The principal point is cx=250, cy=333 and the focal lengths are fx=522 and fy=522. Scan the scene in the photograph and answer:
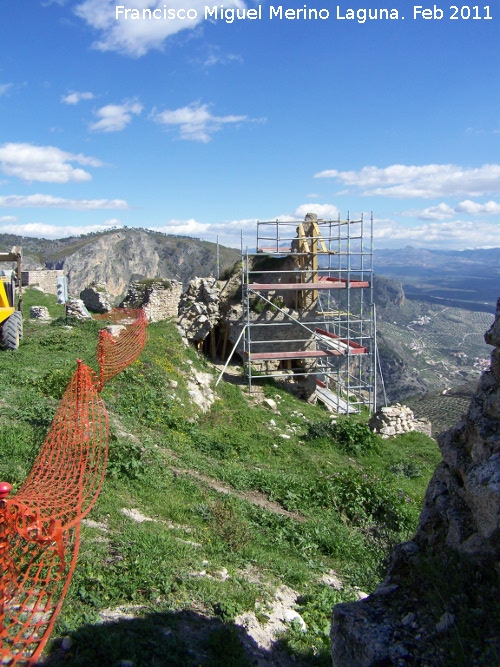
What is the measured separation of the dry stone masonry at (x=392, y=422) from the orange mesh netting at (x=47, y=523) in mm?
8972

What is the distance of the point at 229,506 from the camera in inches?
276

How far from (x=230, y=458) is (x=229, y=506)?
322 cm

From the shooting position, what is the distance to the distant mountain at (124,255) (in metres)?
80.0

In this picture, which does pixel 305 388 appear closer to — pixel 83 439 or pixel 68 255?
pixel 83 439

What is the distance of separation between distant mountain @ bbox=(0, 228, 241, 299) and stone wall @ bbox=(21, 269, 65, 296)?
157ft

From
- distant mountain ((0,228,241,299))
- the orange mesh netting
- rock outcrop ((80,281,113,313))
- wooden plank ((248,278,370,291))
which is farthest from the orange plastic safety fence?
distant mountain ((0,228,241,299))

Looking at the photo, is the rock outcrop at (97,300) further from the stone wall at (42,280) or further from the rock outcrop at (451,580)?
the rock outcrop at (451,580)

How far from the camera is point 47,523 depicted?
4.77 metres

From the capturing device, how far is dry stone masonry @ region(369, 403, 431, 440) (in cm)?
1527

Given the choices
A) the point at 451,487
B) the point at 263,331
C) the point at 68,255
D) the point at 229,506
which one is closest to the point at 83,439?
the point at 229,506

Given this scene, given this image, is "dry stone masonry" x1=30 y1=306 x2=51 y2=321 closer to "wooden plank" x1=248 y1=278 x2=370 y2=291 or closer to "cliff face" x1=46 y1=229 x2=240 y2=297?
"wooden plank" x1=248 y1=278 x2=370 y2=291

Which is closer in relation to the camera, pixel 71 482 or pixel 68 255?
pixel 71 482

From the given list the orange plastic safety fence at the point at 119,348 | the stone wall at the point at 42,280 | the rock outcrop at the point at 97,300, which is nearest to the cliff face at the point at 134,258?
the stone wall at the point at 42,280

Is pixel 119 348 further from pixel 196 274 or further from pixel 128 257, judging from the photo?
pixel 128 257
